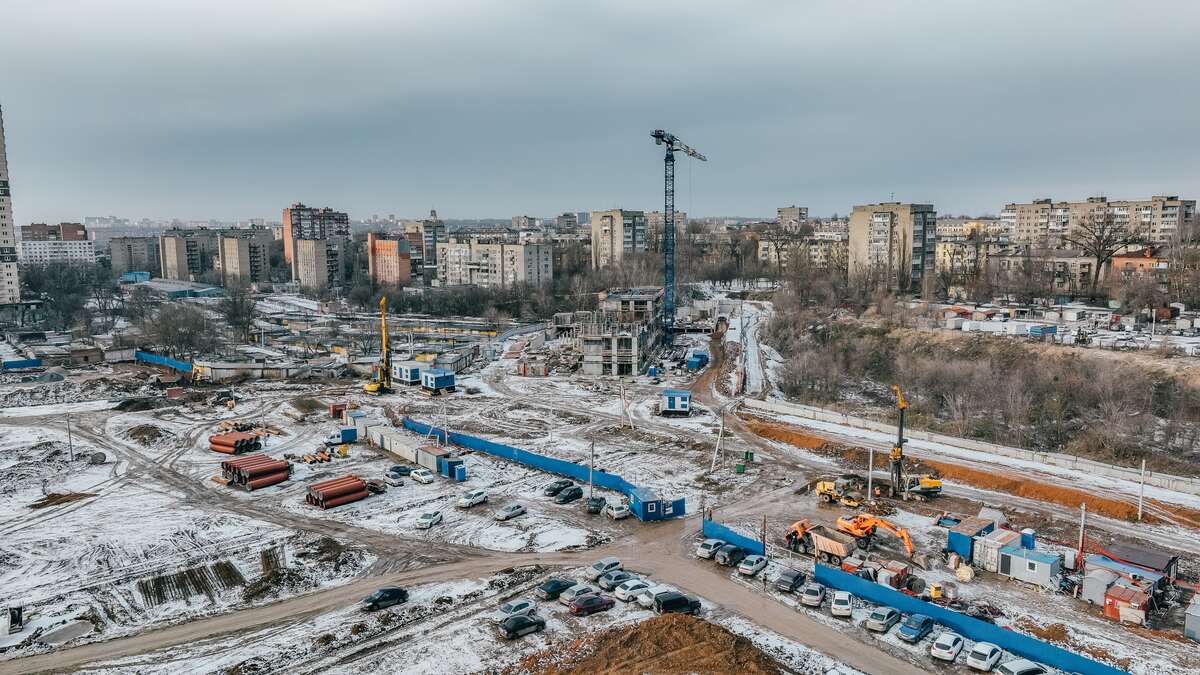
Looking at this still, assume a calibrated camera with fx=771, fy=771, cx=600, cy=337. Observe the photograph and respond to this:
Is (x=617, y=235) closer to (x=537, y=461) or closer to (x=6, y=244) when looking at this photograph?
(x=6, y=244)

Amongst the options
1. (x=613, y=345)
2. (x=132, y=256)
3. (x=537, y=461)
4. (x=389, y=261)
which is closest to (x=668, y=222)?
(x=613, y=345)

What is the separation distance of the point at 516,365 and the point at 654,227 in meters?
62.6

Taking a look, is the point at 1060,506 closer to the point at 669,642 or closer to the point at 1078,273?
the point at 669,642

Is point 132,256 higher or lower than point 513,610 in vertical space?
higher

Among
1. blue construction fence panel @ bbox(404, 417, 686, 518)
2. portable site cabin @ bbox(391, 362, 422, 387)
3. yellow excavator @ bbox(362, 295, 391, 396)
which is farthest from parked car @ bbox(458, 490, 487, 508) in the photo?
portable site cabin @ bbox(391, 362, 422, 387)

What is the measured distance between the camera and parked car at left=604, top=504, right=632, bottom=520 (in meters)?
18.9

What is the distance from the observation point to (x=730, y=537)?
17.2 m

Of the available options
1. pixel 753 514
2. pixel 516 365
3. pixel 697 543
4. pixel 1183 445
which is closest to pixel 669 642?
pixel 697 543

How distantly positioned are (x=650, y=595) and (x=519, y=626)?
2628 mm

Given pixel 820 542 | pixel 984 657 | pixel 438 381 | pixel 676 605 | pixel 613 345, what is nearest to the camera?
pixel 984 657

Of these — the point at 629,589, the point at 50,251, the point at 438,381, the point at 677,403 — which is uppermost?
the point at 50,251

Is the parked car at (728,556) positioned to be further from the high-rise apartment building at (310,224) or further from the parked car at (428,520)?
the high-rise apartment building at (310,224)

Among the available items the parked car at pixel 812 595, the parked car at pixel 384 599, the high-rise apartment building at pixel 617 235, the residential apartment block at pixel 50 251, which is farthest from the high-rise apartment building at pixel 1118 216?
the residential apartment block at pixel 50 251

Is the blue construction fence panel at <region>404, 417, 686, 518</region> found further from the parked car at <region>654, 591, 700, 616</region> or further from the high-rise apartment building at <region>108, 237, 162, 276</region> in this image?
the high-rise apartment building at <region>108, 237, 162, 276</region>
